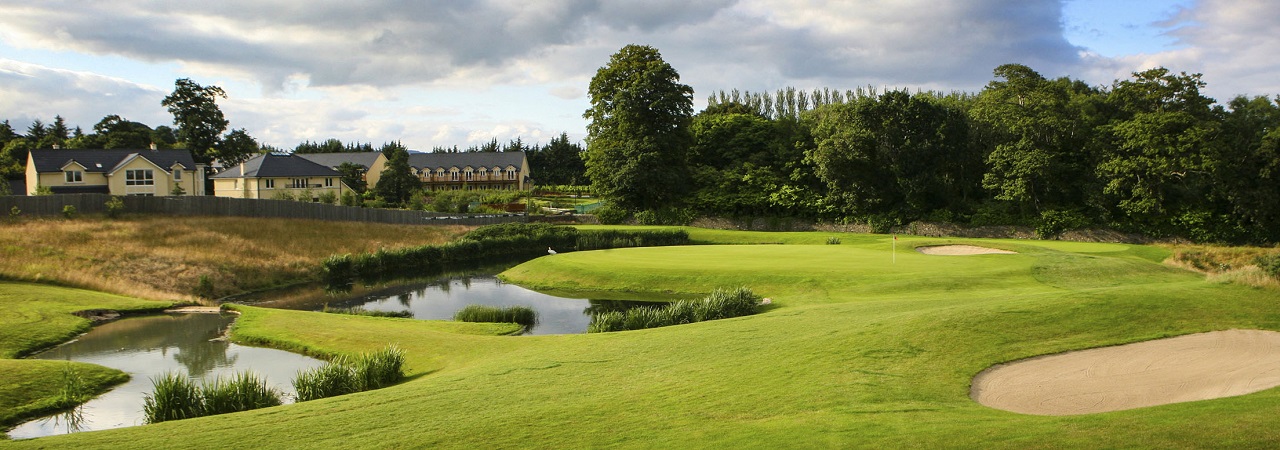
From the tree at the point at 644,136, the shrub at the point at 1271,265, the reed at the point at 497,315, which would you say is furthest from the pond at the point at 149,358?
the tree at the point at 644,136

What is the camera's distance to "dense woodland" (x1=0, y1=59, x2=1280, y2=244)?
46281 mm

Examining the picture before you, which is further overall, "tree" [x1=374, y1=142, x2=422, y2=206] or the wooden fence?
"tree" [x1=374, y1=142, x2=422, y2=206]

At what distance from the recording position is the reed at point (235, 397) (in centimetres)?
1275

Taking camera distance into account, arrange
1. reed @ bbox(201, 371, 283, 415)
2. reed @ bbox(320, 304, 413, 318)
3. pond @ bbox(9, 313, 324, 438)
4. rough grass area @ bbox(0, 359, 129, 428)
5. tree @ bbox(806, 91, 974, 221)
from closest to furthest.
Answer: reed @ bbox(201, 371, 283, 415) → rough grass area @ bbox(0, 359, 129, 428) → pond @ bbox(9, 313, 324, 438) → reed @ bbox(320, 304, 413, 318) → tree @ bbox(806, 91, 974, 221)

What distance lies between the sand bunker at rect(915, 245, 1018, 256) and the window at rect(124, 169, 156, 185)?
63.6 meters

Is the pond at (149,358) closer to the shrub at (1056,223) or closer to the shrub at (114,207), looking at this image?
the shrub at (114,207)

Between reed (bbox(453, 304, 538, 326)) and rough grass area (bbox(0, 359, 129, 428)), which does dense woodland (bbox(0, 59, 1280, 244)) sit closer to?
reed (bbox(453, 304, 538, 326))

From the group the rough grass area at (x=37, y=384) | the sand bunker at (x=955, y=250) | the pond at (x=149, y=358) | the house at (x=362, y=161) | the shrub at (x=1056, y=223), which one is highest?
the house at (x=362, y=161)

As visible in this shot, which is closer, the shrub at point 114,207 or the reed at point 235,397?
the reed at point 235,397

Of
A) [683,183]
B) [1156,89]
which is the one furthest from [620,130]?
[1156,89]

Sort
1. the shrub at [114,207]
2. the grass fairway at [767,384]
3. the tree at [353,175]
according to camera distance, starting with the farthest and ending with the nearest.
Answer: the tree at [353,175] → the shrub at [114,207] → the grass fairway at [767,384]

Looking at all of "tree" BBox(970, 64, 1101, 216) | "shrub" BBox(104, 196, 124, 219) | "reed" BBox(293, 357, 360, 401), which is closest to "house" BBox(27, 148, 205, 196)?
"shrub" BBox(104, 196, 124, 219)

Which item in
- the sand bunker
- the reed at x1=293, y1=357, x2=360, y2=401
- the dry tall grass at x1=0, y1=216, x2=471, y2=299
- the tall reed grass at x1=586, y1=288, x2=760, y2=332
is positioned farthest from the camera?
the sand bunker

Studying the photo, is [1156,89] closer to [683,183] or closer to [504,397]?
[683,183]
